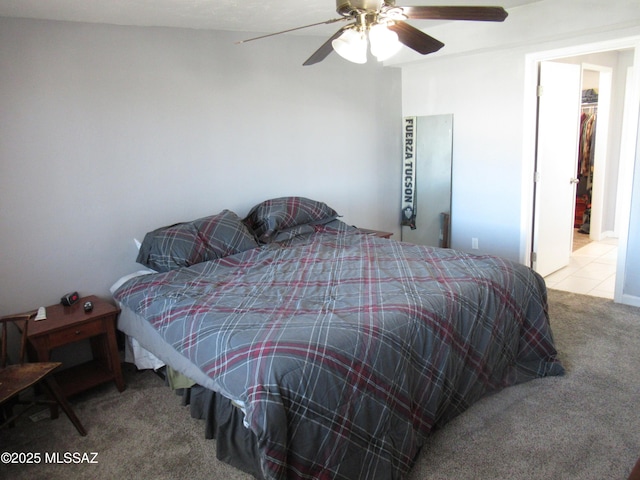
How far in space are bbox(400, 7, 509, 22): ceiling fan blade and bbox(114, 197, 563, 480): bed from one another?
4.22ft

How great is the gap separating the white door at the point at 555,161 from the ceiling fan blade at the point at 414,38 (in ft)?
6.99

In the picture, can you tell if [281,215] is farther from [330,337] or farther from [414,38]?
[330,337]

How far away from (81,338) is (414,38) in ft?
7.99

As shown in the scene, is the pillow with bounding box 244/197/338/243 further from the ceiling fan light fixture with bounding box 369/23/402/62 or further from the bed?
the ceiling fan light fixture with bounding box 369/23/402/62

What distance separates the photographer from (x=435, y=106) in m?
4.59

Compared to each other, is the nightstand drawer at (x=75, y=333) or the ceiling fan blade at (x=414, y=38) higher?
the ceiling fan blade at (x=414, y=38)

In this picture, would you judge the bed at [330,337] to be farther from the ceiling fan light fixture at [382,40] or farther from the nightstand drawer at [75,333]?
the ceiling fan light fixture at [382,40]

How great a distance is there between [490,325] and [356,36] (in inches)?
63.2

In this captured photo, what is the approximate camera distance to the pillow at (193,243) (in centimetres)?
286

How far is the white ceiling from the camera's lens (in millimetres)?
2438

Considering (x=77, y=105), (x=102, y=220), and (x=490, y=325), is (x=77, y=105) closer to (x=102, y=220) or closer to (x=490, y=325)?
(x=102, y=220)

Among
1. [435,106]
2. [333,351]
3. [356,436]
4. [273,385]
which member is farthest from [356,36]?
[435,106]

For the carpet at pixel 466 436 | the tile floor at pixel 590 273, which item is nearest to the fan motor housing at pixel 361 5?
the carpet at pixel 466 436

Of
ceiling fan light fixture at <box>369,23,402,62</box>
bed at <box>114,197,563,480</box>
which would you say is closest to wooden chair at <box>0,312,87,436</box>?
bed at <box>114,197,563,480</box>
